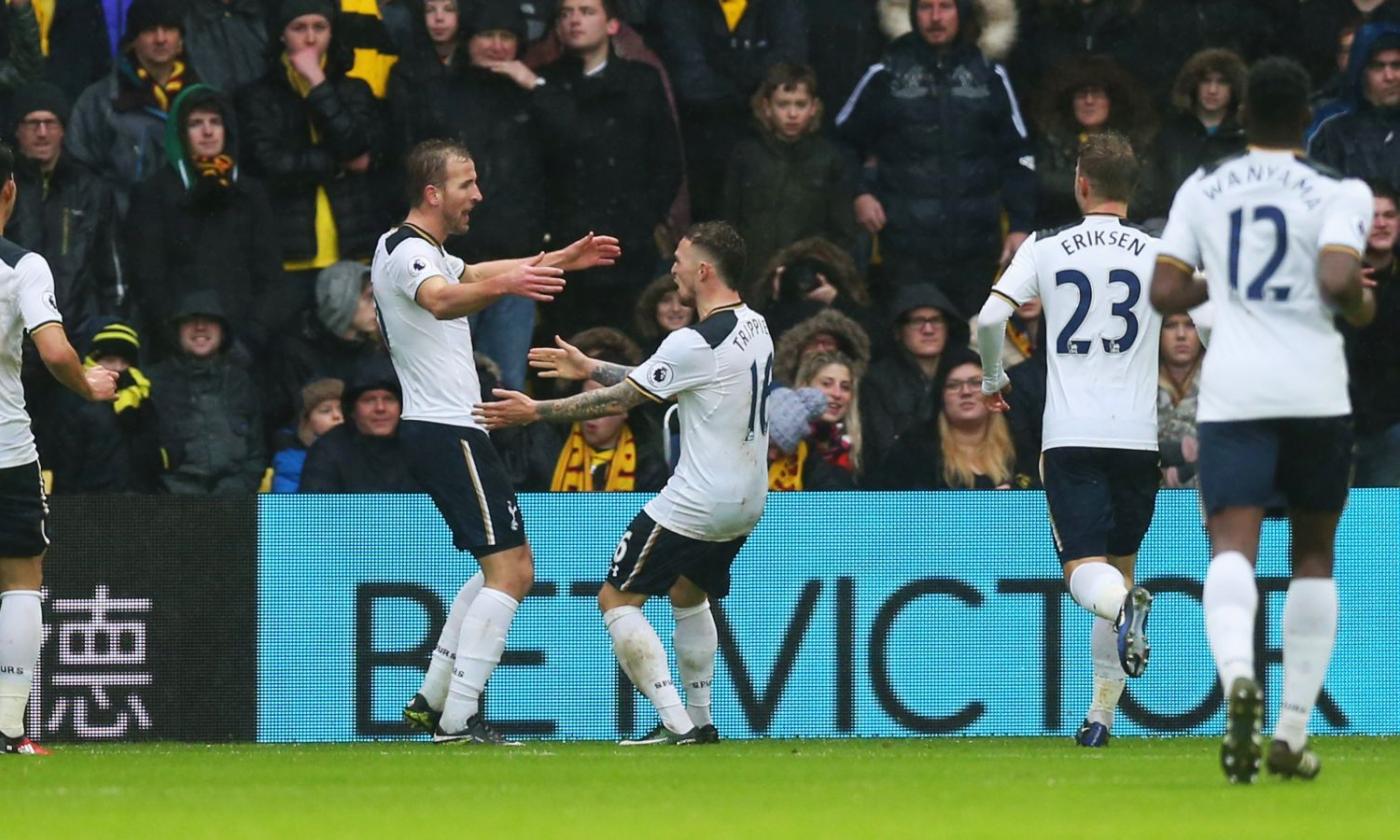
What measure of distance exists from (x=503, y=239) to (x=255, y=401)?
1791 millimetres

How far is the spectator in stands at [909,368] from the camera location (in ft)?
47.8

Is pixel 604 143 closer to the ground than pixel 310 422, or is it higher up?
higher up

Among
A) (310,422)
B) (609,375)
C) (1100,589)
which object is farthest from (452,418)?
(310,422)

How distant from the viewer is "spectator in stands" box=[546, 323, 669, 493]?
14.0m

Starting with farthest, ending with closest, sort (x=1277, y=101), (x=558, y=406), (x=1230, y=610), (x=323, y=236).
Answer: (x=323, y=236) < (x=558, y=406) < (x=1277, y=101) < (x=1230, y=610)

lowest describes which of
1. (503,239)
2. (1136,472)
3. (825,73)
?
(1136,472)

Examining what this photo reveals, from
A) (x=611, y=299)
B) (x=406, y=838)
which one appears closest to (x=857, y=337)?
(x=611, y=299)

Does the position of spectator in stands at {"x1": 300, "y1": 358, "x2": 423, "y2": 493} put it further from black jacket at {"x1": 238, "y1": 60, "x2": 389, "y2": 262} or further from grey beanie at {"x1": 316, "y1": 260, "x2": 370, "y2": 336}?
black jacket at {"x1": 238, "y1": 60, "x2": 389, "y2": 262}

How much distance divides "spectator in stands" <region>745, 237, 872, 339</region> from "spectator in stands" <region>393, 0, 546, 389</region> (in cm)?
142

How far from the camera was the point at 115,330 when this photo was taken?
555 inches

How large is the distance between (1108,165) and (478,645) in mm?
3404

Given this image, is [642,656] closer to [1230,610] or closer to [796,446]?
[796,446]

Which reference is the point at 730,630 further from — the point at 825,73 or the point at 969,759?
the point at 825,73

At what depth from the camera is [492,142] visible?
15.5m
